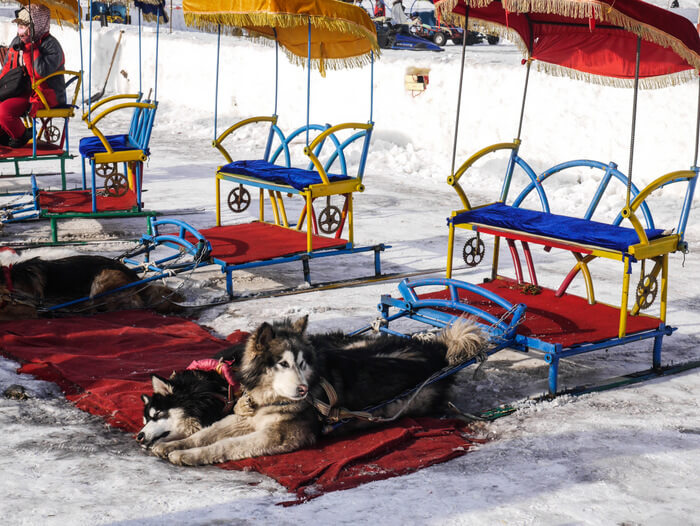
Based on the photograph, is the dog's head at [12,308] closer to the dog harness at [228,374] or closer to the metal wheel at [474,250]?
the dog harness at [228,374]

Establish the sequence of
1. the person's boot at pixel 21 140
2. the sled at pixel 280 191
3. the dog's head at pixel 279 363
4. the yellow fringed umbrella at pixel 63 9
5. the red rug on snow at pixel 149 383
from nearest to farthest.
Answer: the red rug on snow at pixel 149 383
the dog's head at pixel 279 363
the sled at pixel 280 191
the person's boot at pixel 21 140
the yellow fringed umbrella at pixel 63 9

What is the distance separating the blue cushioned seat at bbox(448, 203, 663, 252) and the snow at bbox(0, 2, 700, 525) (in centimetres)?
97

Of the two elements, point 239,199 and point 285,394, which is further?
point 239,199

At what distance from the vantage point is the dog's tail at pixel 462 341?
5.40 metres

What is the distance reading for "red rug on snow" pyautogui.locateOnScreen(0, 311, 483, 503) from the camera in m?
4.38

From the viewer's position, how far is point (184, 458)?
4406mm

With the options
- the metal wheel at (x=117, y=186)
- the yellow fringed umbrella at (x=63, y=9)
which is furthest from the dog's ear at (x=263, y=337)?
the yellow fringed umbrella at (x=63, y=9)

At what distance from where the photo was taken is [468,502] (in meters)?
4.02

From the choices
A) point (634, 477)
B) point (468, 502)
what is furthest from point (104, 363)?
point (634, 477)

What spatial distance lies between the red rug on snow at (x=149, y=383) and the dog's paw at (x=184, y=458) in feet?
0.55

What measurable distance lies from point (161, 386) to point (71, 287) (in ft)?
9.04

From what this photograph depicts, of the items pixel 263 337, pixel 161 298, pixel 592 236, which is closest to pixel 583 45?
pixel 592 236

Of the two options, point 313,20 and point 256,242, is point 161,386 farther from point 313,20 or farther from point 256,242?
point 313,20

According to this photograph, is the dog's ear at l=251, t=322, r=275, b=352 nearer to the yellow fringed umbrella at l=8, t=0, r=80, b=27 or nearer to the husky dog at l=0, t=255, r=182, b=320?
the husky dog at l=0, t=255, r=182, b=320
